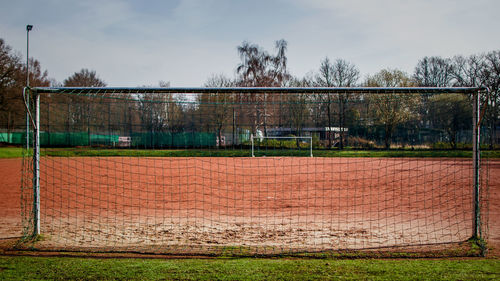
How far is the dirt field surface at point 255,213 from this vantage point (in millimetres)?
5375

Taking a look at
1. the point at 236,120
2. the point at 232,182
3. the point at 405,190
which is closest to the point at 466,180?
the point at 405,190

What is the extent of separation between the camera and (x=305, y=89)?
5387mm

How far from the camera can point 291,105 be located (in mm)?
18250

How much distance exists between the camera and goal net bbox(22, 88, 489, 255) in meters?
5.39

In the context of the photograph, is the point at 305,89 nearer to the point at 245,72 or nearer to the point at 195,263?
the point at 195,263

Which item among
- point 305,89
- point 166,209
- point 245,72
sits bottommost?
point 166,209

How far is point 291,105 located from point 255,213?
37.4 ft

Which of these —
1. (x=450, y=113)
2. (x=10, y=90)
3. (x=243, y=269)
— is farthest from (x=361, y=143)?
(x=10, y=90)

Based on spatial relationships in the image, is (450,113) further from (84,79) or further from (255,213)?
(84,79)

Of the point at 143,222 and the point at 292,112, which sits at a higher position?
the point at 292,112

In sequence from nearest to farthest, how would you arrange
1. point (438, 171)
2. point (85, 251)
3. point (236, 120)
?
1. point (85, 251)
2. point (438, 171)
3. point (236, 120)

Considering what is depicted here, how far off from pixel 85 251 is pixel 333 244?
3.41m

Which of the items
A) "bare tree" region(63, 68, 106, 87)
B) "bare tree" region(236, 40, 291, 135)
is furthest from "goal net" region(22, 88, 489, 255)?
"bare tree" region(63, 68, 106, 87)

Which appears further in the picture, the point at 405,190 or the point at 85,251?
the point at 405,190
